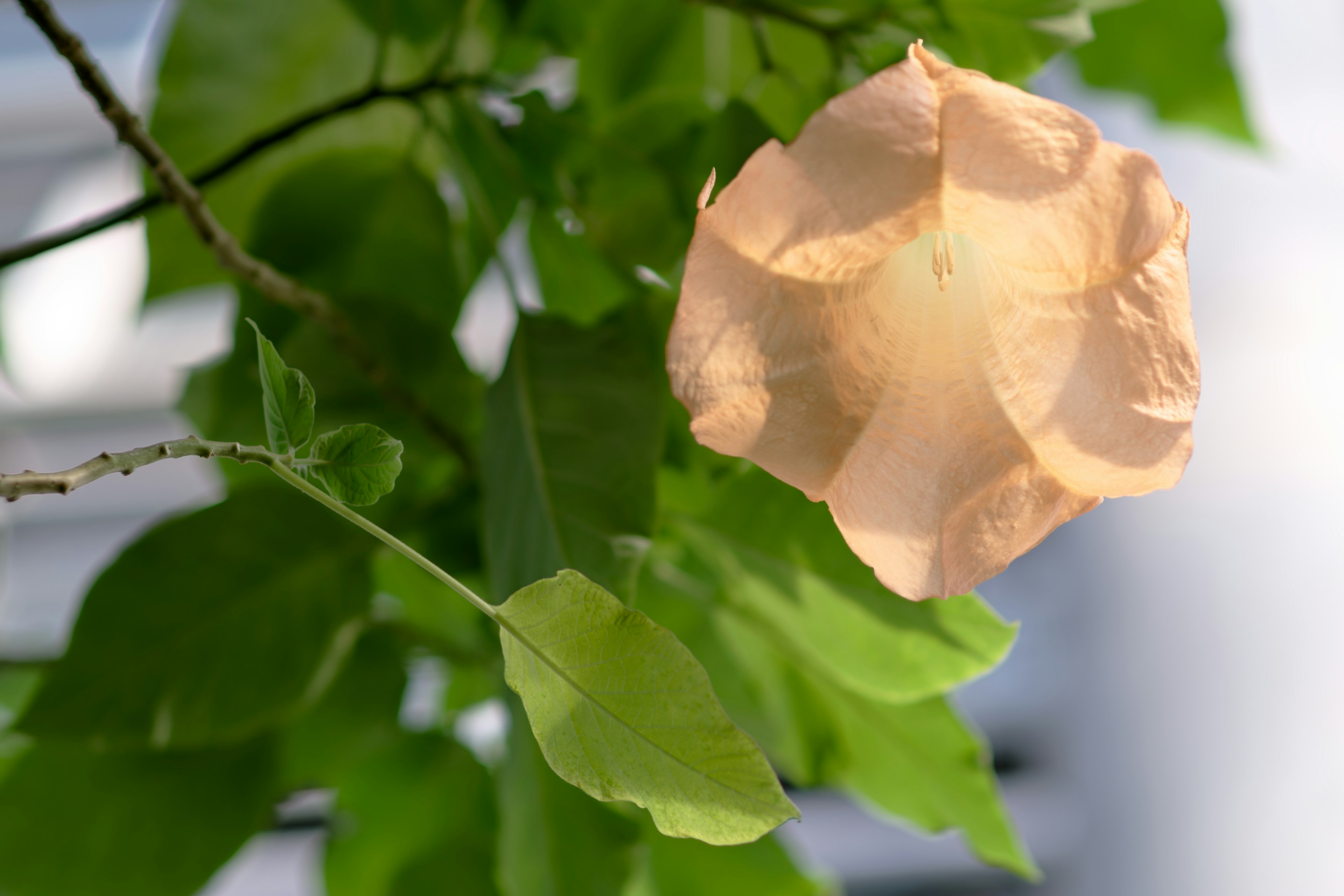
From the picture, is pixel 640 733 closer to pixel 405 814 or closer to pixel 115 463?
pixel 115 463

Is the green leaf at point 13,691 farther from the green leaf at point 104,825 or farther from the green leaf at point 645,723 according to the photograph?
the green leaf at point 645,723

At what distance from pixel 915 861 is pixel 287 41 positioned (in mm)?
1124

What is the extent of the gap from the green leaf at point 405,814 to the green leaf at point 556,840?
0.06 m

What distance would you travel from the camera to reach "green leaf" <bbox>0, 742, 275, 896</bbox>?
0.70 feet

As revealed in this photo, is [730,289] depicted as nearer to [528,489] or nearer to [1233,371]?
[528,489]

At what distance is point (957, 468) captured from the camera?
0.34 ft

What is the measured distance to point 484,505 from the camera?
177mm

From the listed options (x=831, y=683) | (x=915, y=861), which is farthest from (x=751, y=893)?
(x=915, y=861)

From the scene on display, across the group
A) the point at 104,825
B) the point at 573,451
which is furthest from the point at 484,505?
the point at 104,825

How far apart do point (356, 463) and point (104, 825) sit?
169 millimetres

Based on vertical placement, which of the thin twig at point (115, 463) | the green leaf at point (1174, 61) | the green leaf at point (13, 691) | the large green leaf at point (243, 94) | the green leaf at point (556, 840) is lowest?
the green leaf at point (13, 691)

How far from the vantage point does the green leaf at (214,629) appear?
0.19 metres

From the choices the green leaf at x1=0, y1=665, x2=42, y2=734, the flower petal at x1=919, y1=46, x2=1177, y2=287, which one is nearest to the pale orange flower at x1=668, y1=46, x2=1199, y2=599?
the flower petal at x1=919, y1=46, x2=1177, y2=287

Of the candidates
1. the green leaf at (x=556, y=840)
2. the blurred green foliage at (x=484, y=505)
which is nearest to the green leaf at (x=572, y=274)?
the blurred green foliage at (x=484, y=505)
